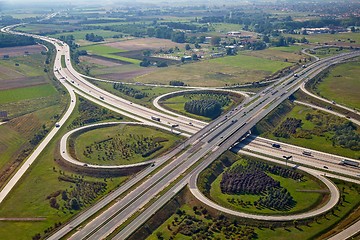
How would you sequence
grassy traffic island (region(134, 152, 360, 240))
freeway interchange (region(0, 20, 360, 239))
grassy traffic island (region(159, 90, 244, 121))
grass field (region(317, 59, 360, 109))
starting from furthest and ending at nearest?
grass field (region(317, 59, 360, 109)) < grassy traffic island (region(159, 90, 244, 121)) < freeway interchange (region(0, 20, 360, 239)) < grassy traffic island (region(134, 152, 360, 240))

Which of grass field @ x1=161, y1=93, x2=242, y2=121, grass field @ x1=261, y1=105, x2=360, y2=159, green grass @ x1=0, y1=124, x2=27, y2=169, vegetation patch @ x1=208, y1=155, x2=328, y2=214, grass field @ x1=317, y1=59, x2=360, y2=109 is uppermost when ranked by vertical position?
grass field @ x1=317, y1=59, x2=360, y2=109

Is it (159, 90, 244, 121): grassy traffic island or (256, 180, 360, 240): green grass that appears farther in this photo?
(159, 90, 244, 121): grassy traffic island

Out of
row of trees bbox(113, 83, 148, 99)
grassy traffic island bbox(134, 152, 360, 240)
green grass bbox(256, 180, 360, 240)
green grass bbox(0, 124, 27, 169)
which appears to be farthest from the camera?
row of trees bbox(113, 83, 148, 99)

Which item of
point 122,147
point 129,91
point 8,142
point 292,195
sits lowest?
point 8,142

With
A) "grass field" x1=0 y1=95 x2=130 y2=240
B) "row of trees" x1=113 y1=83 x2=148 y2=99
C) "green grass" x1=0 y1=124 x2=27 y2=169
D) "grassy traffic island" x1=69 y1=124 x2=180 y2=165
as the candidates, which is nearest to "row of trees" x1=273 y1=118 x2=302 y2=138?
"grassy traffic island" x1=69 y1=124 x2=180 y2=165

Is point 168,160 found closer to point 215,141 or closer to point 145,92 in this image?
point 215,141

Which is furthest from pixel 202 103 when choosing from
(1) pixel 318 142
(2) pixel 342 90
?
(2) pixel 342 90

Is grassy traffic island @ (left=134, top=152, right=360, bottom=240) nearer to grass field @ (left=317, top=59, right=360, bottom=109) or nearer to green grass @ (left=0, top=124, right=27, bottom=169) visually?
green grass @ (left=0, top=124, right=27, bottom=169)
